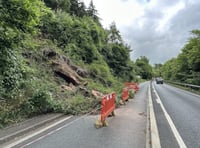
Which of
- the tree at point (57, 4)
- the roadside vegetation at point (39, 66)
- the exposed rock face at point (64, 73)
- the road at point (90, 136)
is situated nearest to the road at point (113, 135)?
the road at point (90, 136)

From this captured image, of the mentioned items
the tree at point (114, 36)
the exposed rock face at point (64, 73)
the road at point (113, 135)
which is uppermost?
the tree at point (114, 36)

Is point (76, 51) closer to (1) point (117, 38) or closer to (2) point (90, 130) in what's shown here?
(2) point (90, 130)

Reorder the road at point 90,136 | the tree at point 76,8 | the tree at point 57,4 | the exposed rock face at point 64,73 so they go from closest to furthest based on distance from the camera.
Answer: the road at point 90,136
the exposed rock face at point 64,73
the tree at point 57,4
the tree at point 76,8

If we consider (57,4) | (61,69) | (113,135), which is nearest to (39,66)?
(61,69)

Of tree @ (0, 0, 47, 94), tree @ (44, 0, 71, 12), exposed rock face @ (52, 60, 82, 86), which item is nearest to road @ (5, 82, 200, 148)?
tree @ (0, 0, 47, 94)

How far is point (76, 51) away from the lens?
2620 cm

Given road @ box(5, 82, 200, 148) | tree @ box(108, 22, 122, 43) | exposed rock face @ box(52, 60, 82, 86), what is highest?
tree @ box(108, 22, 122, 43)

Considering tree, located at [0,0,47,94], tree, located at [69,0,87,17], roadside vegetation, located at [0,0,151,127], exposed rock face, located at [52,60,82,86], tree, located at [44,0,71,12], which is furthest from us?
tree, located at [69,0,87,17]

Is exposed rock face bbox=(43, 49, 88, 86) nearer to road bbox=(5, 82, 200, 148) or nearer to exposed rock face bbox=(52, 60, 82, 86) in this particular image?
exposed rock face bbox=(52, 60, 82, 86)

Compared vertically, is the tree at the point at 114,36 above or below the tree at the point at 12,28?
above

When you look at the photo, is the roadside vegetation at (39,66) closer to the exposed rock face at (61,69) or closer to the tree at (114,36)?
the exposed rock face at (61,69)

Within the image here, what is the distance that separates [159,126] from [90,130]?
2555mm

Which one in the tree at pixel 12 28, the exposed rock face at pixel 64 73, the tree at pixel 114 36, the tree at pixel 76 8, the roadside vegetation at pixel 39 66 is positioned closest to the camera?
the tree at pixel 12 28

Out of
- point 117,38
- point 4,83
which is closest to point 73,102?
point 4,83
